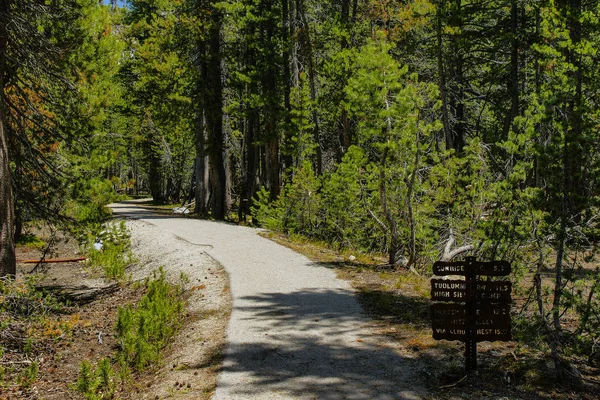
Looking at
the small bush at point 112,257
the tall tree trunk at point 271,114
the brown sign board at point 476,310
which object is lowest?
the small bush at point 112,257

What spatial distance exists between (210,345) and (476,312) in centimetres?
333

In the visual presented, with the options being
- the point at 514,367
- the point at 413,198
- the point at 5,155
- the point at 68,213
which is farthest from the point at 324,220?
the point at 514,367

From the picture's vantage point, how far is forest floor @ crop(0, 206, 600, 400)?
5.71 m

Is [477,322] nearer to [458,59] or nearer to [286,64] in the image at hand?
[458,59]

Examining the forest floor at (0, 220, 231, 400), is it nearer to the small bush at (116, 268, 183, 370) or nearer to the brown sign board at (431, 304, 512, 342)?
the small bush at (116, 268, 183, 370)

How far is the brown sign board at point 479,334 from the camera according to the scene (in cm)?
584

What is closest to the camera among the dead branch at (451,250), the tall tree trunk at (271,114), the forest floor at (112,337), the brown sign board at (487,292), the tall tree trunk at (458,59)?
the brown sign board at (487,292)

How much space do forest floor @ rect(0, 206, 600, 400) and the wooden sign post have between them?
0.40 m

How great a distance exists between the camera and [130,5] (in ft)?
112

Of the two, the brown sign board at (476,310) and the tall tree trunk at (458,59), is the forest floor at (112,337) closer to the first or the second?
the brown sign board at (476,310)

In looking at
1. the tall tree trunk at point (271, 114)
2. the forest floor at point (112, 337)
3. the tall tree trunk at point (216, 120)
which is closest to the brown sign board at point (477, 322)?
the forest floor at point (112, 337)

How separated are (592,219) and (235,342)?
4389 mm

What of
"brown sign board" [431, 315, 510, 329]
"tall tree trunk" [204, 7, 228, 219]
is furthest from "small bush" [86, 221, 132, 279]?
"brown sign board" [431, 315, 510, 329]

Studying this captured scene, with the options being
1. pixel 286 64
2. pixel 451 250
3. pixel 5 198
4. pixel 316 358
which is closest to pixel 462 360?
pixel 316 358
